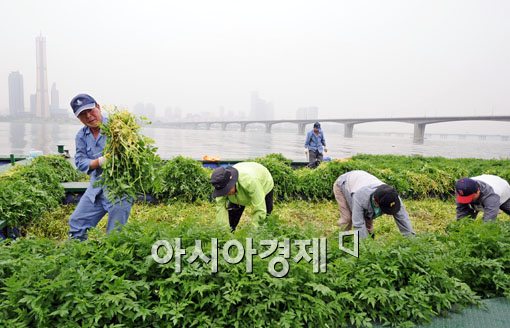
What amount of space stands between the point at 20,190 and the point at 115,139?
261 centimetres

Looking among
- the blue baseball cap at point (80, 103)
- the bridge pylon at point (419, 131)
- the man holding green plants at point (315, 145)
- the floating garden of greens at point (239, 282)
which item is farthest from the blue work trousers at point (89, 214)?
the bridge pylon at point (419, 131)

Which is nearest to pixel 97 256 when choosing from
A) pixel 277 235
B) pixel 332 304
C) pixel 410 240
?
pixel 277 235

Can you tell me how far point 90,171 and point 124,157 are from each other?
0.58 m

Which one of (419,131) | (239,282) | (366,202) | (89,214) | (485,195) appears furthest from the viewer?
(419,131)

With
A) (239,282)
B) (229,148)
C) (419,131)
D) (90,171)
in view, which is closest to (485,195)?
(239,282)

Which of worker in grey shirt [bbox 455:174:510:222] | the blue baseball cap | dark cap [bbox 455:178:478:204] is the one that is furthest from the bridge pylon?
the blue baseball cap

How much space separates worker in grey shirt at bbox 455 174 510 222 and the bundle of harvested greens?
153 inches

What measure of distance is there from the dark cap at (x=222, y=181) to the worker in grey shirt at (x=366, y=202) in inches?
57.9

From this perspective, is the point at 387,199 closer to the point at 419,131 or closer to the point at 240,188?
the point at 240,188

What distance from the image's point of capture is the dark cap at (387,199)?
3.49 meters

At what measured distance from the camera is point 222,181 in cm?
352

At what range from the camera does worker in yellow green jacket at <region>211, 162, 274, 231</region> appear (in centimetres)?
355

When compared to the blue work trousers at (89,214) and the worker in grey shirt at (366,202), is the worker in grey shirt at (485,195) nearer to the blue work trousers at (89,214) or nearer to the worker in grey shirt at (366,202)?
the worker in grey shirt at (366,202)

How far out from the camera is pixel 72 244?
2373mm
